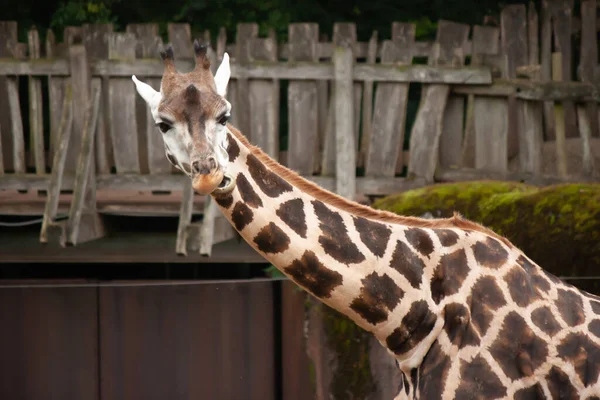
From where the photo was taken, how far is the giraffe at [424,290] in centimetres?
515

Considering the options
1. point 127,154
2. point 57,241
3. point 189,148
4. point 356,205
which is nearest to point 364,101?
point 127,154

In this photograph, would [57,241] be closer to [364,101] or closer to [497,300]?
[364,101]

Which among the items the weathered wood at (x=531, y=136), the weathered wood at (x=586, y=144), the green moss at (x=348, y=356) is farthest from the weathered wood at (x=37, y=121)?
the weathered wood at (x=586, y=144)

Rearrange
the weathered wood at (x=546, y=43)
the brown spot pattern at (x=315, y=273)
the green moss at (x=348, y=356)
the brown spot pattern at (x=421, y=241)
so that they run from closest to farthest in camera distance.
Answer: the brown spot pattern at (x=315, y=273)
the brown spot pattern at (x=421, y=241)
the green moss at (x=348, y=356)
the weathered wood at (x=546, y=43)

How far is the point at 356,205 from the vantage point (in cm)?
544

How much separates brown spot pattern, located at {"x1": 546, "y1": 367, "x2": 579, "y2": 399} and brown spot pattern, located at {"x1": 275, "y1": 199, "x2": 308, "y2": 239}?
1.29 m

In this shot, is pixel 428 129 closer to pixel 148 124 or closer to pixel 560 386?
pixel 148 124

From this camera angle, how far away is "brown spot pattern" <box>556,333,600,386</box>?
17.2 ft

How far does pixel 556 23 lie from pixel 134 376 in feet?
18.4

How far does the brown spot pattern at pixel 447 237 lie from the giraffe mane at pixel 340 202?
81 mm

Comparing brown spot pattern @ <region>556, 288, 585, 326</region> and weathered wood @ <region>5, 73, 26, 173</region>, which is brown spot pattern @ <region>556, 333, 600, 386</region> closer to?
brown spot pattern @ <region>556, 288, 585, 326</region>

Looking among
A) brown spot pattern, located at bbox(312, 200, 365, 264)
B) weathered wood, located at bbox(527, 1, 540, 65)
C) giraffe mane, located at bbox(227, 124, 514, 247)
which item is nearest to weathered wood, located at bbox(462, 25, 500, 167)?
weathered wood, located at bbox(527, 1, 540, 65)

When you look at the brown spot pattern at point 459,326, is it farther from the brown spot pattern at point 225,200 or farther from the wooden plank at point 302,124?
the wooden plank at point 302,124

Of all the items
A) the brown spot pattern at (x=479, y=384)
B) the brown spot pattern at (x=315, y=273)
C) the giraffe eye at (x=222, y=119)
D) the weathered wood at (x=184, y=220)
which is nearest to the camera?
the giraffe eye at (x=222, y=119)
